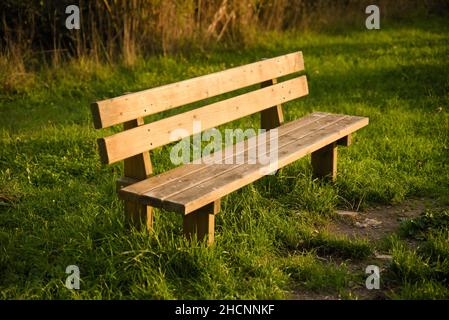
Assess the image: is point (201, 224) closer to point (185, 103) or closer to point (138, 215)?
point (138, 215)

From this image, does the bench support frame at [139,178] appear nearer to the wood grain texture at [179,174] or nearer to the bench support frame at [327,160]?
the wood grain texture at [179,174]

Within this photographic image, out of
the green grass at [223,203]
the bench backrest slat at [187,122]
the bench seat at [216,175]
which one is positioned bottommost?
the green grass at [223,203]

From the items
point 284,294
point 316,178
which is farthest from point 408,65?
point 284,294

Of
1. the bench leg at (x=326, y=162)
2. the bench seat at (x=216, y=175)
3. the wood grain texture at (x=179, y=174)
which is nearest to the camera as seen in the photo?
the bench seat at (x=216, y=175)

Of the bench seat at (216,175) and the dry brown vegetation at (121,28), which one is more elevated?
the dry brown vegetation at (121,28)

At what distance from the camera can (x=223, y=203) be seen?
4234 mm

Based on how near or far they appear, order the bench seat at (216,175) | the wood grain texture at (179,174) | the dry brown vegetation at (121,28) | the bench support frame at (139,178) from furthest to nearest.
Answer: the dry brown vegetation at (121,28) < the bench support frame at (139,178) < the wood grain texture at (179,174) < the bench seat at (216,175)

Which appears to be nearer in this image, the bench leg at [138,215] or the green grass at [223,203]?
the green grass at [223,203]

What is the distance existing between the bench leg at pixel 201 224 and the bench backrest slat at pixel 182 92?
654 mm

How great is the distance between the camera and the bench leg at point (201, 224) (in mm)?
3445

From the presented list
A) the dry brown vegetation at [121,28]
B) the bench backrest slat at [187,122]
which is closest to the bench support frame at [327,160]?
the bench backrest slat at [187,122]

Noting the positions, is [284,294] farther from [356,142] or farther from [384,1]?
[384,1]

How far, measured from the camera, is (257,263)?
353cm

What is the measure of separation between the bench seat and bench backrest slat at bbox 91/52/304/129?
1.29 ft
